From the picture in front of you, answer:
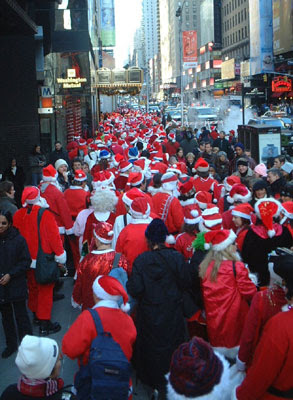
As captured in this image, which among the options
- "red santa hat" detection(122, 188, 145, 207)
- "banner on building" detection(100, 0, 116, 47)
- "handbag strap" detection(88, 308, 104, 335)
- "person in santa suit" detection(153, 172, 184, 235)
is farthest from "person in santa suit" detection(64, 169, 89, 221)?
"banner on building" detection(100, 0, 116, 47)

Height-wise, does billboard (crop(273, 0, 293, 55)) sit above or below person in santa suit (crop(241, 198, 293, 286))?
above

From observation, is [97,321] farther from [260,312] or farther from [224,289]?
[224,289]

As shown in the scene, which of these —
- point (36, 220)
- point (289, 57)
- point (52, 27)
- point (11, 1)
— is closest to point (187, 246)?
point (36, 220)

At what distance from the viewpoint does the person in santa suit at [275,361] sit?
3.51m

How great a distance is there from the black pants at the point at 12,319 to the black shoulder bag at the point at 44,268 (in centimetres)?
52

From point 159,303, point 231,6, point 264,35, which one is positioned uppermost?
point 231,6

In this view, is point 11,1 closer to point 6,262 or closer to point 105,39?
point 6,262

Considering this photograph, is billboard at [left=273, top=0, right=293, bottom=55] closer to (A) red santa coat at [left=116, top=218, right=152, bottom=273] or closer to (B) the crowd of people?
(B) the crowd of people

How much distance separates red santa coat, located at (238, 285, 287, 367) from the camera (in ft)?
13.3

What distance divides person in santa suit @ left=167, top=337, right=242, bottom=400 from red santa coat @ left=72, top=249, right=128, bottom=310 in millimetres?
2209

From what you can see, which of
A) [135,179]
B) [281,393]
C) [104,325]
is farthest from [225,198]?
[281,393]

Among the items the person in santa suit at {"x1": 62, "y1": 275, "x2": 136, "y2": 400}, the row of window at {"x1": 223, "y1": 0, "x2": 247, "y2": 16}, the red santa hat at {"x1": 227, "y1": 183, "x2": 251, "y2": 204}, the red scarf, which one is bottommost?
the red scarf

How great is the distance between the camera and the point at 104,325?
420cm

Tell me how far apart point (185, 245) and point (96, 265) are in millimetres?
1267
